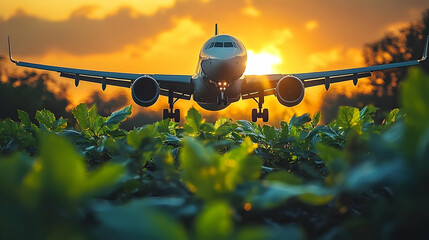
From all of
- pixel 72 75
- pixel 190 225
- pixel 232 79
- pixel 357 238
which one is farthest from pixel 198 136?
pixel 72 75

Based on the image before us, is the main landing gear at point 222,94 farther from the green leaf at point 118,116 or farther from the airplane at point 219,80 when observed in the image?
the green leaf at point 118,116

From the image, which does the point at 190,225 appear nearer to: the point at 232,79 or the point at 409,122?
the point at 409,122

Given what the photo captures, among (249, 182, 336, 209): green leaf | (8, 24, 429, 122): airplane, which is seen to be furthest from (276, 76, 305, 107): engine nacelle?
(249, 182, 336, 209): green leaf

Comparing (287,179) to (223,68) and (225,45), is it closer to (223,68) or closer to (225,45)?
(223,68)

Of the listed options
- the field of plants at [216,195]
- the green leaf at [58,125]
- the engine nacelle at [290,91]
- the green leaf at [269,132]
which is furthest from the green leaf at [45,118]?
the engine nacelle at [290,91]

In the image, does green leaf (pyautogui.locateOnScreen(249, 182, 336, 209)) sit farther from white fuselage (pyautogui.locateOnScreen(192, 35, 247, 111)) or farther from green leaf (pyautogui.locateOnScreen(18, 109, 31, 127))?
white fuselage (pyautogui.locateOnScreen(192, 35, 247, 111))

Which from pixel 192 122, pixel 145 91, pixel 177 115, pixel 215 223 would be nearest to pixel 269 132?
pixel 192 122
